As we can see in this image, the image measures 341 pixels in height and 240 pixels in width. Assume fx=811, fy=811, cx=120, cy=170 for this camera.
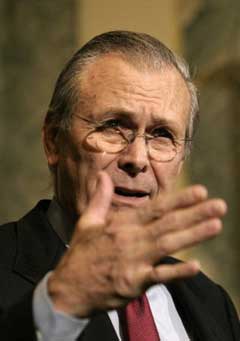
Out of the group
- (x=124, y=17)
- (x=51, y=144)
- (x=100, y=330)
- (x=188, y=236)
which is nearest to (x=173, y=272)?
(x=188, y=236)

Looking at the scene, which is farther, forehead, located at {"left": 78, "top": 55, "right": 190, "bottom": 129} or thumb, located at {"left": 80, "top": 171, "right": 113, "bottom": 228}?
forehead, located at {"left": 78, "top": 55, "right": 190, "bottom": 129}

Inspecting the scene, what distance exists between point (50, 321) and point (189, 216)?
0.29 metres

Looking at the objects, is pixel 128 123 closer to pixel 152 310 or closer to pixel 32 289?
pixel 152 310

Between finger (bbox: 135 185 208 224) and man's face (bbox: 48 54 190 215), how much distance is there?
1.67 feet

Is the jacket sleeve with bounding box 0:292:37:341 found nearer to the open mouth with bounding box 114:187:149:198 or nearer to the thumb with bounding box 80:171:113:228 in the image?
the thumb with bounding box 80:171:113:228

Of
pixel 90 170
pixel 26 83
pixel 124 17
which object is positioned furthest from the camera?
pixel 26 83

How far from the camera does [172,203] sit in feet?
4.41

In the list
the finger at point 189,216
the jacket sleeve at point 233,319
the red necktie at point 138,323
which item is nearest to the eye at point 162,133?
the red necktie at point 138,323

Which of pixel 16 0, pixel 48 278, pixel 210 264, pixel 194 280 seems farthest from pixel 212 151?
pixel 48 278

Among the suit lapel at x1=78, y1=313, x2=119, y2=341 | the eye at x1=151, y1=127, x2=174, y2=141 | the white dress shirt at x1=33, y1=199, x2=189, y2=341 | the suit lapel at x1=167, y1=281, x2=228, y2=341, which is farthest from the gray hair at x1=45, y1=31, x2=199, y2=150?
the suit lapel at x1=78, y1=313, x2=119, y2=341

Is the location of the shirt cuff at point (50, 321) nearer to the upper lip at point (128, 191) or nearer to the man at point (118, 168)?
the man at point (118, 168)

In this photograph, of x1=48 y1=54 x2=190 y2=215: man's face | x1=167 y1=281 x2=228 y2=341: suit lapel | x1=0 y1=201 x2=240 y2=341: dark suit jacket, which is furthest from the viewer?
x1=167 y1=281 x2=228 y2=341: suit lapel

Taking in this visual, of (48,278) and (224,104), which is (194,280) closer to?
(48,278)

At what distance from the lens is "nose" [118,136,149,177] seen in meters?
1.88
